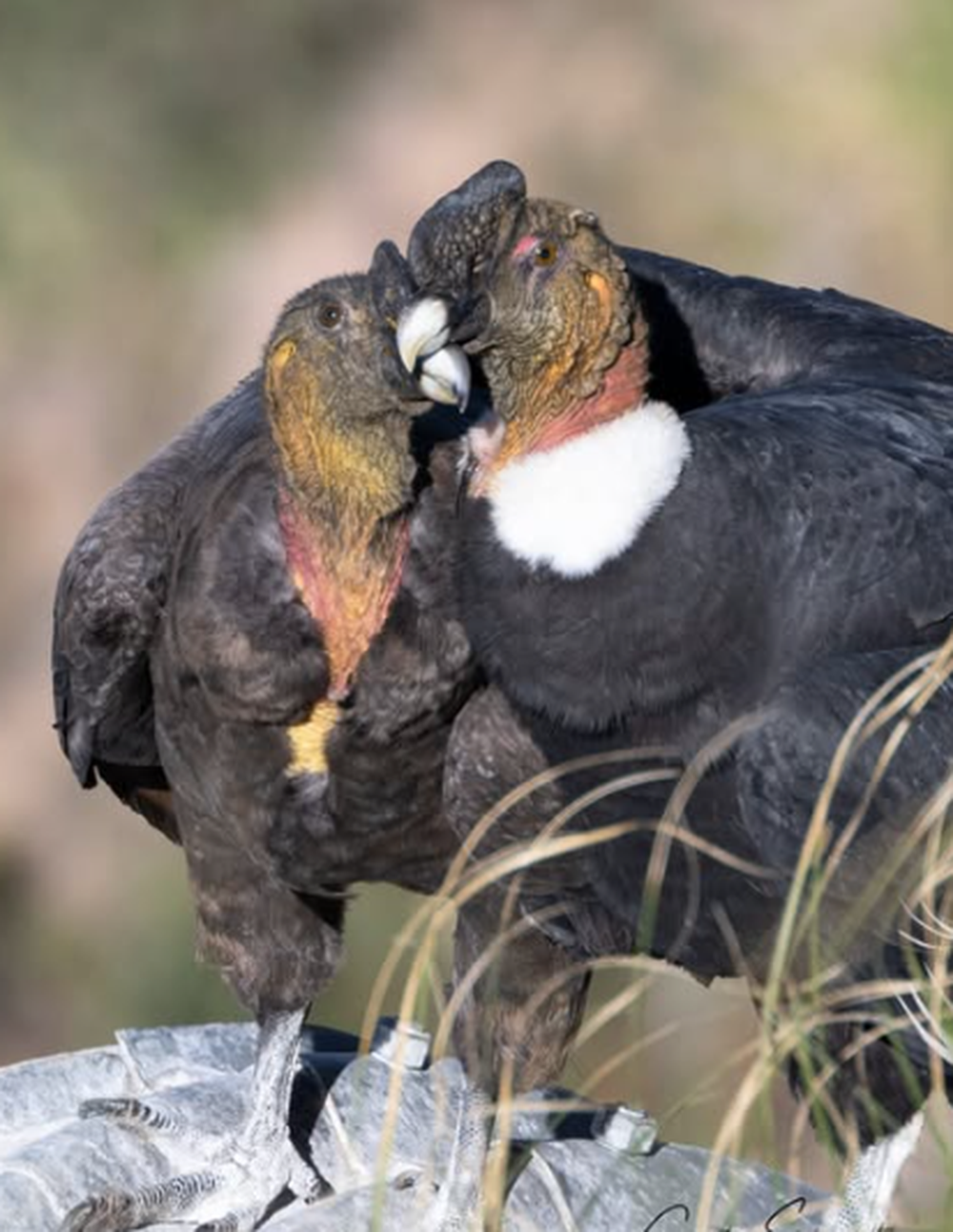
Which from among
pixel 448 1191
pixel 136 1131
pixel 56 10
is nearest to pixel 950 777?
pixel 448 1191

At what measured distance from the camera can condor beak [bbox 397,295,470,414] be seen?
4668mm

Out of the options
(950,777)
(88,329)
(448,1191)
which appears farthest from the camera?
(88,329)

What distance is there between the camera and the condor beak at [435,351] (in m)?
4.67

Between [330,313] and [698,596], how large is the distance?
2.71 feet

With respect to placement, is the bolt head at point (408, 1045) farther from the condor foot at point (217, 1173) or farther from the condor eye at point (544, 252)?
the condor eye at point (544, 252)

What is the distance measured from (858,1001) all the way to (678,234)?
320 inches

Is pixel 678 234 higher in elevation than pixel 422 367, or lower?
higher

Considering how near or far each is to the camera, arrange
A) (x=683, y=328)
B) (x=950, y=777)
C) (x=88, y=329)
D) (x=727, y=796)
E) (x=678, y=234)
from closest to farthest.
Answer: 1. (x=950, y=777)
2. (x=727, y=796)
3. (x=683, y=328)
4. (x=678, y=234)
5. (x=88, y=329)

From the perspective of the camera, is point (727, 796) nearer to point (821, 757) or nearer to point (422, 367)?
point (821, 757)

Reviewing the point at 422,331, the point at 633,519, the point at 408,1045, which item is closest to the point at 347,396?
the point at 422,331

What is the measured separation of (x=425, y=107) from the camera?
1408cm

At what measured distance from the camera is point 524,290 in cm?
483

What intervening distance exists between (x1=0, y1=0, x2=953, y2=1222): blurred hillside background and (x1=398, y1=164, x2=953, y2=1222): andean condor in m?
5.97

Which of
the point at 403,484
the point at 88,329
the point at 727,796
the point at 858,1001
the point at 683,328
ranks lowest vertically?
the point at 858,1001
